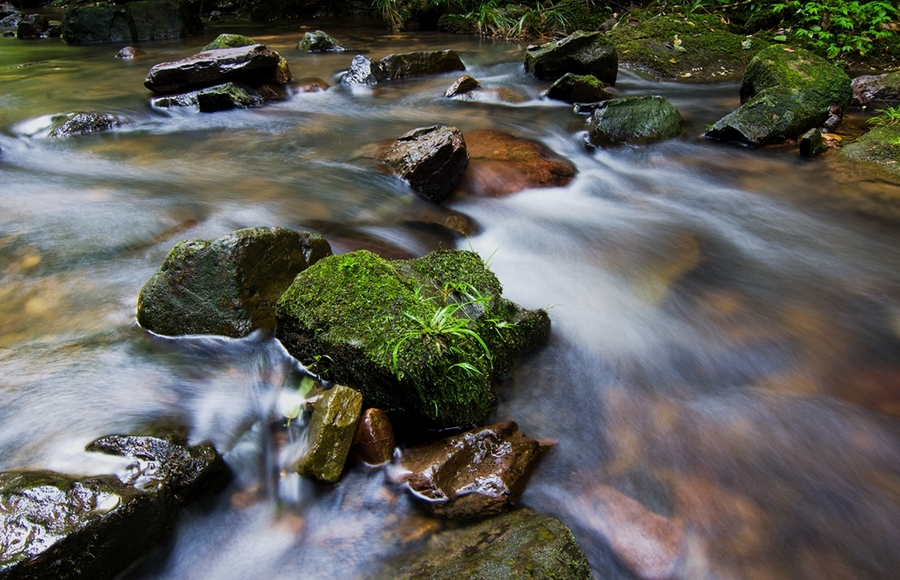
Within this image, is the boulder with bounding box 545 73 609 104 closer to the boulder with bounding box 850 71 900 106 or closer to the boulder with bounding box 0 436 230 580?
the boulder with bounding box 850 71 900 106

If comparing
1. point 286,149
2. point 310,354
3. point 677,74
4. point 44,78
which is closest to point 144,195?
point 286,149

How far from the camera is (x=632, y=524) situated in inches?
103

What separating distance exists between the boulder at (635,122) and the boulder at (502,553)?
18.5 feet

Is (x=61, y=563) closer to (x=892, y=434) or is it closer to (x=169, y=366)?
(x=169, y=366)

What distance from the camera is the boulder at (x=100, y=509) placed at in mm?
1951

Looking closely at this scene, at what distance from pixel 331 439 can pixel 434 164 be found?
3289 millimetres

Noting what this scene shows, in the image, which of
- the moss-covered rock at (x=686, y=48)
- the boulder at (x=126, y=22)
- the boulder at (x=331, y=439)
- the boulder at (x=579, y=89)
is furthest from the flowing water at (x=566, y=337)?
the boulder at (x=126, y=22)

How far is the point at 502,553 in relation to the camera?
2.19 m

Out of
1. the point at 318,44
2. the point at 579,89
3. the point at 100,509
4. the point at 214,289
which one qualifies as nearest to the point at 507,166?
the point at 579,89

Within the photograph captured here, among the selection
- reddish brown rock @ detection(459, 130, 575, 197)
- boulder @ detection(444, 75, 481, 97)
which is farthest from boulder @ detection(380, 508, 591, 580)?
boulder @ detection(444, 75, 481, 97)

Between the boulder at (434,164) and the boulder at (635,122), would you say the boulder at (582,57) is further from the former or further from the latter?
the boulder at (434,164)

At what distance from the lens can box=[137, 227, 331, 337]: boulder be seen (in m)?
3.40

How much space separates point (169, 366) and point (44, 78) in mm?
9099

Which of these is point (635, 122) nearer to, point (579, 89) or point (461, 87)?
point (579, 89)
